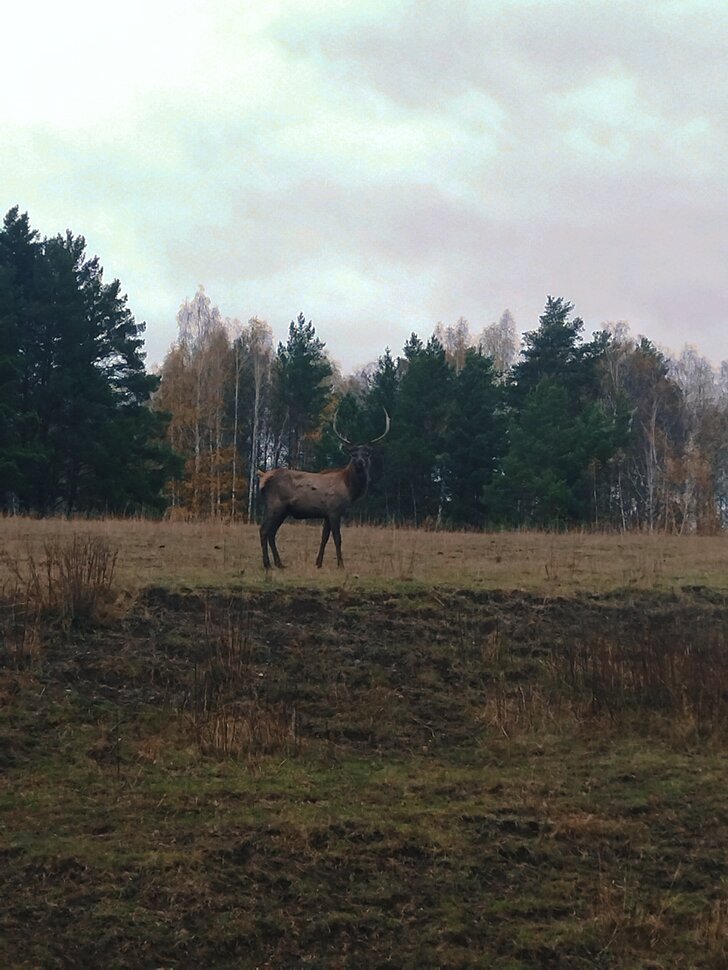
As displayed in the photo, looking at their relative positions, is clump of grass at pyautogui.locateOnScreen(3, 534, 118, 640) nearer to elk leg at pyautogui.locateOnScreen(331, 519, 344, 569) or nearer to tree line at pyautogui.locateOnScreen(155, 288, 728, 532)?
elk leg at pyautogui.locateOnScreen(331, 519, 344, 569)

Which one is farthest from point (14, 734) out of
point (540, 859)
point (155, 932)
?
point (540, 859)

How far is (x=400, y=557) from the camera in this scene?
579 inches

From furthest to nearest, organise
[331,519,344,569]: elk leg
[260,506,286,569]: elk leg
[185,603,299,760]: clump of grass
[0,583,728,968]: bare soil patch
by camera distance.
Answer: [331,519,344,569]: elk leg, [260,506,286,569]: elk leg, [185,603,299,760]: clump of grass, [0,583,728,968]: bare soil patch

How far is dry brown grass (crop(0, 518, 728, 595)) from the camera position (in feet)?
41.0

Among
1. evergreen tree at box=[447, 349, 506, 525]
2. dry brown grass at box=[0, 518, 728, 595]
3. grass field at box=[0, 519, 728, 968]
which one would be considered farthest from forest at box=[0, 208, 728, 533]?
grass field at box=[0, 519, 728, 968]

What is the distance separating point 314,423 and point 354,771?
133 feet

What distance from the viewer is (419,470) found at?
39.5 m

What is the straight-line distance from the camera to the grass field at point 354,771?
5.07 m

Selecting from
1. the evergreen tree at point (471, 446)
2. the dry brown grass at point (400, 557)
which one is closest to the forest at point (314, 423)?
the evergreen tree at point (471, 446)

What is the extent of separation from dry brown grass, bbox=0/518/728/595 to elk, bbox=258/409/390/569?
0.56 m

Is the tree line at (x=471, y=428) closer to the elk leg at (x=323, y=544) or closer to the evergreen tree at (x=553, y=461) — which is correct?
the evergreen tree at (x=553, y=461)

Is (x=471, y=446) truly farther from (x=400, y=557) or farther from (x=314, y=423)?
(x=400, y=557)

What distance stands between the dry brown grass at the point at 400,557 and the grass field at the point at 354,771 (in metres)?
0.23

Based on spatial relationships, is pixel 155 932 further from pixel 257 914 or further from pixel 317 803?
pixel 317 803
